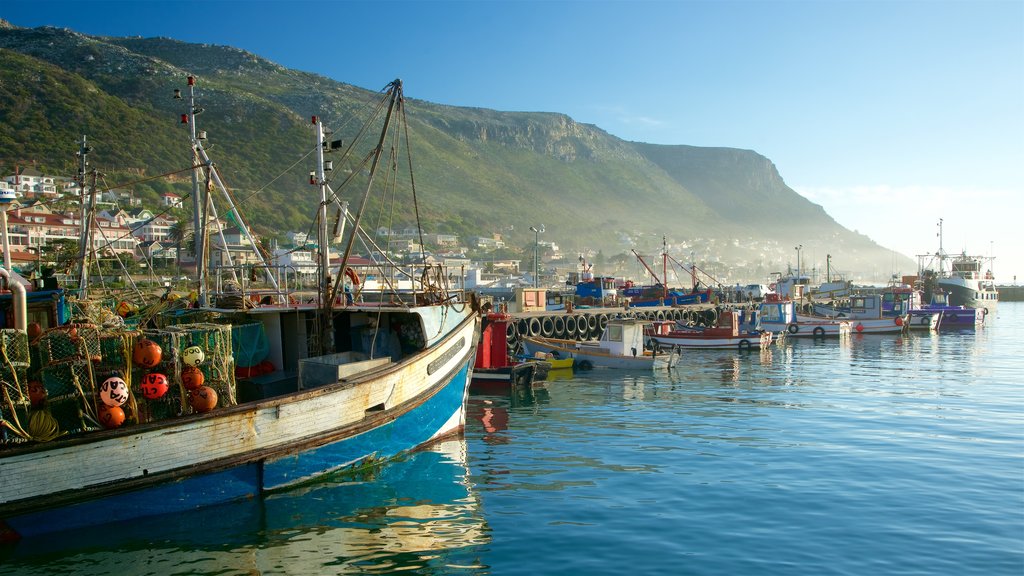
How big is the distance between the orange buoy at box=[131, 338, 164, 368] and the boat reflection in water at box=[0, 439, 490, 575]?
2.62m

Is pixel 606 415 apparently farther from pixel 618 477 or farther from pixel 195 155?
pixel 195 155

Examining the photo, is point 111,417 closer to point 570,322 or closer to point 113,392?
point 113,392

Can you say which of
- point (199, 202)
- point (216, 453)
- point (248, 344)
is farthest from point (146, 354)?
point (199, 202)

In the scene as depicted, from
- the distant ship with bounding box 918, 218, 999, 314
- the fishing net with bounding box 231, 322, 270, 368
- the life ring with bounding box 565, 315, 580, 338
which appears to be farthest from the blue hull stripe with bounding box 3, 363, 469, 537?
the distant ship with bounding box 918, 218, 999, 314

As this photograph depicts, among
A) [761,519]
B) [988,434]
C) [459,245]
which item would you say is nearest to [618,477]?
[761,519]

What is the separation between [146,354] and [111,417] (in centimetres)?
123

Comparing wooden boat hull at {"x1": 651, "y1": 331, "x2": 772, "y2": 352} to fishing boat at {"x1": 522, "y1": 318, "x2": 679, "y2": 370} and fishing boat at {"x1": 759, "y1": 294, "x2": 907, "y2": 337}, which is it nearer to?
fishing boat at {"x1": 522, "y1": 318, "x2": 679, "y2": 370}

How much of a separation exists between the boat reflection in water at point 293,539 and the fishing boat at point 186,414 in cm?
30

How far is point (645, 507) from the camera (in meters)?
13.0

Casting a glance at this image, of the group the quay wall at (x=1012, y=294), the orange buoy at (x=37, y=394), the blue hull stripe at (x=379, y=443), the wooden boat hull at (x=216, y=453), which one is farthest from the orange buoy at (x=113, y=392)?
the quay wall at (x=1012, y=294)

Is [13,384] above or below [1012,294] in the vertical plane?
above

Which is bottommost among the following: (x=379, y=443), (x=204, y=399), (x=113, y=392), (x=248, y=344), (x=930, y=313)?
(x=379, y=443)

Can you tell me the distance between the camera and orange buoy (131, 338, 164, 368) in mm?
11953

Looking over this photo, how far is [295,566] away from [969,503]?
39.8ft
